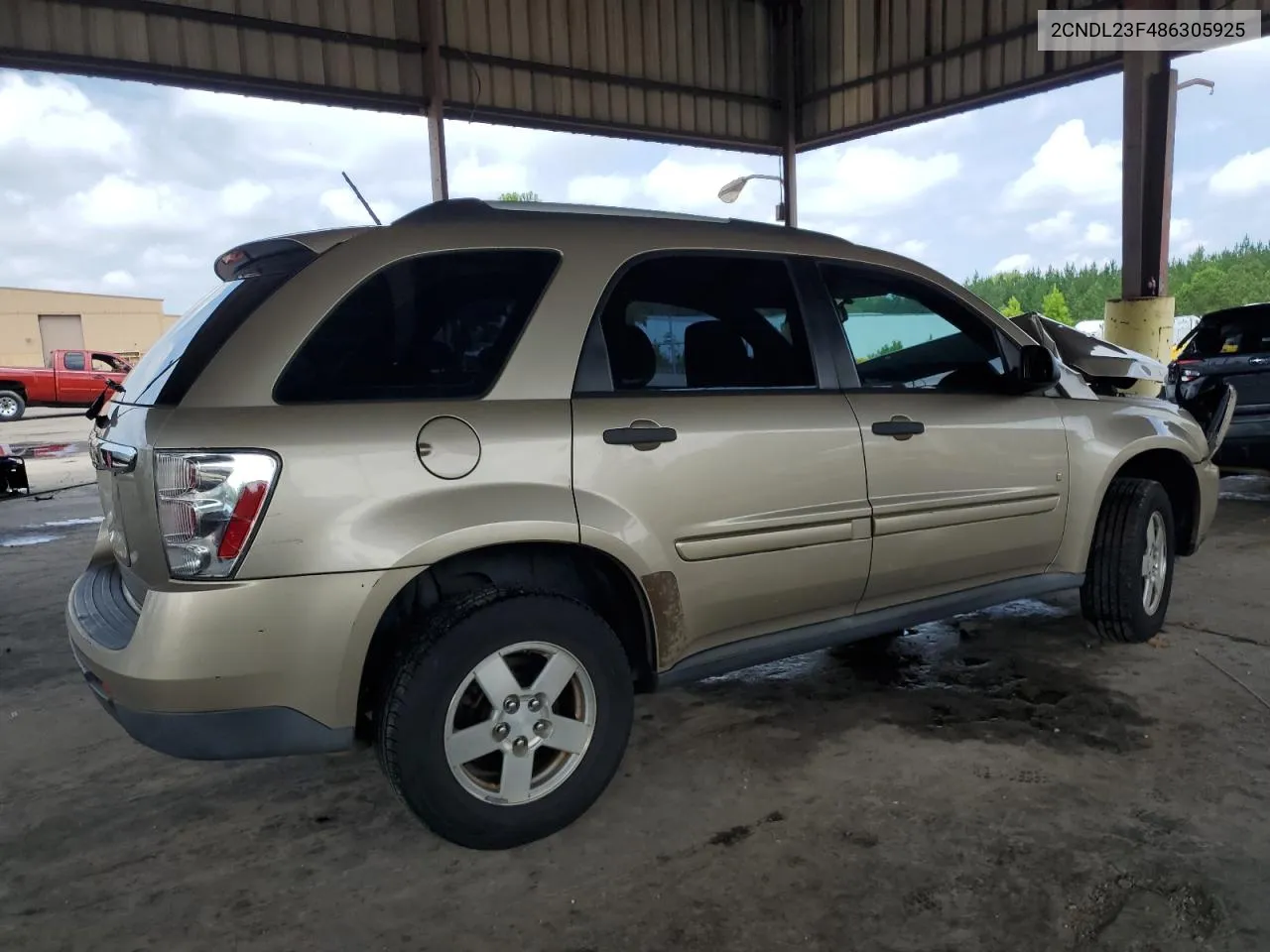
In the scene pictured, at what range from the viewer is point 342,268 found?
2201 millimetres

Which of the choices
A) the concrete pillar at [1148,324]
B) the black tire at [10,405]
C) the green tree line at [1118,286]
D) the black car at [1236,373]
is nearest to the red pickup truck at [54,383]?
the black tire at [10,405]

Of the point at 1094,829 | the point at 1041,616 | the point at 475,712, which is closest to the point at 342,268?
the point at 475,712

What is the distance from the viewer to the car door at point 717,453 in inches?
95.0

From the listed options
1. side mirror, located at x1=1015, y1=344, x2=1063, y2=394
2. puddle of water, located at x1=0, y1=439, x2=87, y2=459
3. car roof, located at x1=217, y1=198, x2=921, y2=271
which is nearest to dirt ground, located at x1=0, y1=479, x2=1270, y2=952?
side mirror, located at x1=1015, y1=344, x2=1063, y2=394

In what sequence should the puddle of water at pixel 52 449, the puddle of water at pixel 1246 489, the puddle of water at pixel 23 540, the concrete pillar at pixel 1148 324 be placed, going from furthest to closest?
1. the puddle of water at pixel 52 449
2. the concrete pillar at pixel 1148 324
3. the puddle of water at pixel 1246 489
4. the puddle of water at pixel 23 540

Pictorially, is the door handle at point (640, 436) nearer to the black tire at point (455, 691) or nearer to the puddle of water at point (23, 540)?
the black tire at point (455, 691)

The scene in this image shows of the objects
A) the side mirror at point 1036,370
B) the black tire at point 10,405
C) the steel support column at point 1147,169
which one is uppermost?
the steel support column at point 1147,169

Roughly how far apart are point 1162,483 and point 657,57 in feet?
38.0

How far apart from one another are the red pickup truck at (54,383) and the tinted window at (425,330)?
1914cm

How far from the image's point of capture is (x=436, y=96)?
11.5 m

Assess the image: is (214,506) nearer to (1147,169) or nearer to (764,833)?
(764,833)

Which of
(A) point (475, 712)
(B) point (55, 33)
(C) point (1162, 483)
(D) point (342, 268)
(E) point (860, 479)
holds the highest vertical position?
(B) point (55, 33)

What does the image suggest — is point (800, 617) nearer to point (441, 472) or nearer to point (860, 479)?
point (860, 479)

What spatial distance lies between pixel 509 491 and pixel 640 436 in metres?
0.41
